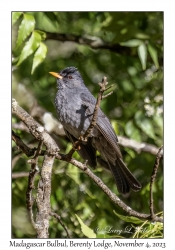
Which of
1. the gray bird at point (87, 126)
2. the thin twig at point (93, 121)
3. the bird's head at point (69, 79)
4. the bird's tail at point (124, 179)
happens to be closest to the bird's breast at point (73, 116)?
the gray bird at point (87, 126)

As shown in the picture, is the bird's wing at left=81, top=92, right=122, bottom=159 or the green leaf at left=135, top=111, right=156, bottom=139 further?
the green leaf at left=135, top=111, right=156, bottom=139

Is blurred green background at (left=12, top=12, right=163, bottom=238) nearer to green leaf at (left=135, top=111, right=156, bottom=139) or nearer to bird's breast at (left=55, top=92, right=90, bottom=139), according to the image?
green leaf at (left=135, top=111, right=156, bottom=139)

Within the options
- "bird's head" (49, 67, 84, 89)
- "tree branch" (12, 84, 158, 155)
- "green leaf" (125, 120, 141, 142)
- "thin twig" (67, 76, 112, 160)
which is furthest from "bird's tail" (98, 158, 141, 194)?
"thin twig" (67, 76, 112, 160)

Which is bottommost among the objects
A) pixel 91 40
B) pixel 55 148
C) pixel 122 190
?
pixel 122 190

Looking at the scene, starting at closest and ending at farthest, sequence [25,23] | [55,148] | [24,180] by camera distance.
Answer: [55,148] < [25,23] < [24,180]

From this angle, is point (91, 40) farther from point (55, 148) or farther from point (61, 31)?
point (55, 148)

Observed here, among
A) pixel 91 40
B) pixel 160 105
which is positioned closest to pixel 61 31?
pixel 91 40

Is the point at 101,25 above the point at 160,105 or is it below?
above

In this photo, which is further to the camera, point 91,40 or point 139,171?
point 91,40
